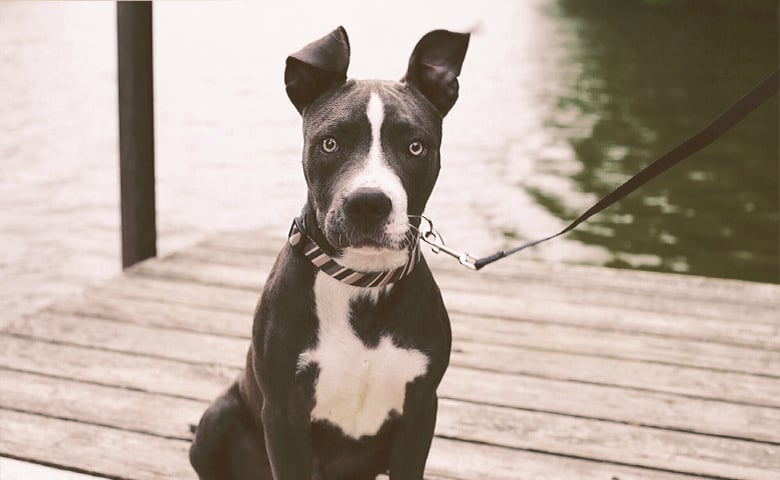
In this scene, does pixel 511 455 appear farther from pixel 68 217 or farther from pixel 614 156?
pixel 614 156

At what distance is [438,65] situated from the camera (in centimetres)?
219

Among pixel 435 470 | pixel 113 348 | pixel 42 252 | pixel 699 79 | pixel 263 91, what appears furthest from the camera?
pixel 699 79

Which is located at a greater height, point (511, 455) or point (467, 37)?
point (467, 37)

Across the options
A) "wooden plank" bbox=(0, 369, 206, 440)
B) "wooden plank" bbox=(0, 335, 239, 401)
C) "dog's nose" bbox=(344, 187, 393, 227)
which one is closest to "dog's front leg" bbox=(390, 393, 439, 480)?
"dog's nose" bbox=(344, 187, 393, 227)

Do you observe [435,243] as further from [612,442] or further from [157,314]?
[157,314]

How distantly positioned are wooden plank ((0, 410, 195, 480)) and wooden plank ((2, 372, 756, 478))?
6 cm

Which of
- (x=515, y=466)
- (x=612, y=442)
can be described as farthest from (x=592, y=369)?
(x=515, y=466)

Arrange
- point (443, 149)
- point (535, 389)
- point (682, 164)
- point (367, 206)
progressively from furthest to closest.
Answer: point (443, 149), point (682, 164), point (535, 389), point (367, 206)

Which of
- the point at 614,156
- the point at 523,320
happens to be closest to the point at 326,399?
the point at 523,320

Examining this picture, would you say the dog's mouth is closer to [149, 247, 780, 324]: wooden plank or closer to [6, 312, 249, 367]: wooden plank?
[6, 312, 249, 367]: wooden plank

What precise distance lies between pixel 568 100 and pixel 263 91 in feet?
14.0

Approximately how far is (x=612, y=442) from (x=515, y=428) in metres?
0.31

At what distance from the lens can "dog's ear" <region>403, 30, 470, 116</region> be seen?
217 centimetres

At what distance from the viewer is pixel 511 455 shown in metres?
2.99
